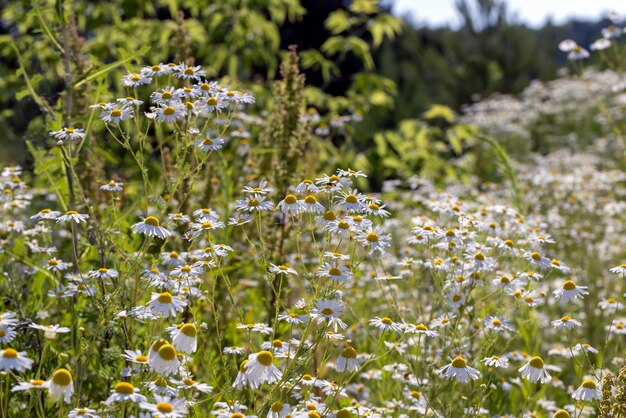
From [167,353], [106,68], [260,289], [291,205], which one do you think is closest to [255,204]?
[291,205]

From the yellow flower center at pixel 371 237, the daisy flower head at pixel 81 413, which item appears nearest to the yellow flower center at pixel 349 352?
the yellow flower center at pixel 371 237

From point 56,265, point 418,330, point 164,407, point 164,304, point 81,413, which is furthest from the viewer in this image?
point 56,265

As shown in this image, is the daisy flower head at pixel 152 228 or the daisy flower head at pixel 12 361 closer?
the daisy flower head at pixel 12 361

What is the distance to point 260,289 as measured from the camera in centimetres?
370

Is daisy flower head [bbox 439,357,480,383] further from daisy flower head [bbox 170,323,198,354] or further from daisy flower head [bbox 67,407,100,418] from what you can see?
daisy flower head [bbox 67,407,100,418]

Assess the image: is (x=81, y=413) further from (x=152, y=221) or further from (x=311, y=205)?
(x=311, y=205)

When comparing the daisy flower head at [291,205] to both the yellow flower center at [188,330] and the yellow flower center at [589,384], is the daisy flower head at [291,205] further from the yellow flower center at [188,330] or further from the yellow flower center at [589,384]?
the yellow flower center at [589,384]

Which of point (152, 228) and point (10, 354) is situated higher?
point (152, 228)

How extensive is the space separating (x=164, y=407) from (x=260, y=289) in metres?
2.25

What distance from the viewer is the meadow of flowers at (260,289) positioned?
1911 millimetres

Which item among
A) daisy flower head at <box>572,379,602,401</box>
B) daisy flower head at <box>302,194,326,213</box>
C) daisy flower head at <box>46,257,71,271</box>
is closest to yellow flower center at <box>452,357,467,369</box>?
daisy flower head at <box>572,379,602,401</box>

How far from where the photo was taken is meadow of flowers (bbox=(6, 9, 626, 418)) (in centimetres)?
191

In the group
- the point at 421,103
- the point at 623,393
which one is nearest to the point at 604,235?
the point at 623,393

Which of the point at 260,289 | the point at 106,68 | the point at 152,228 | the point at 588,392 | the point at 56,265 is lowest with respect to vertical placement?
the point at 260,289
